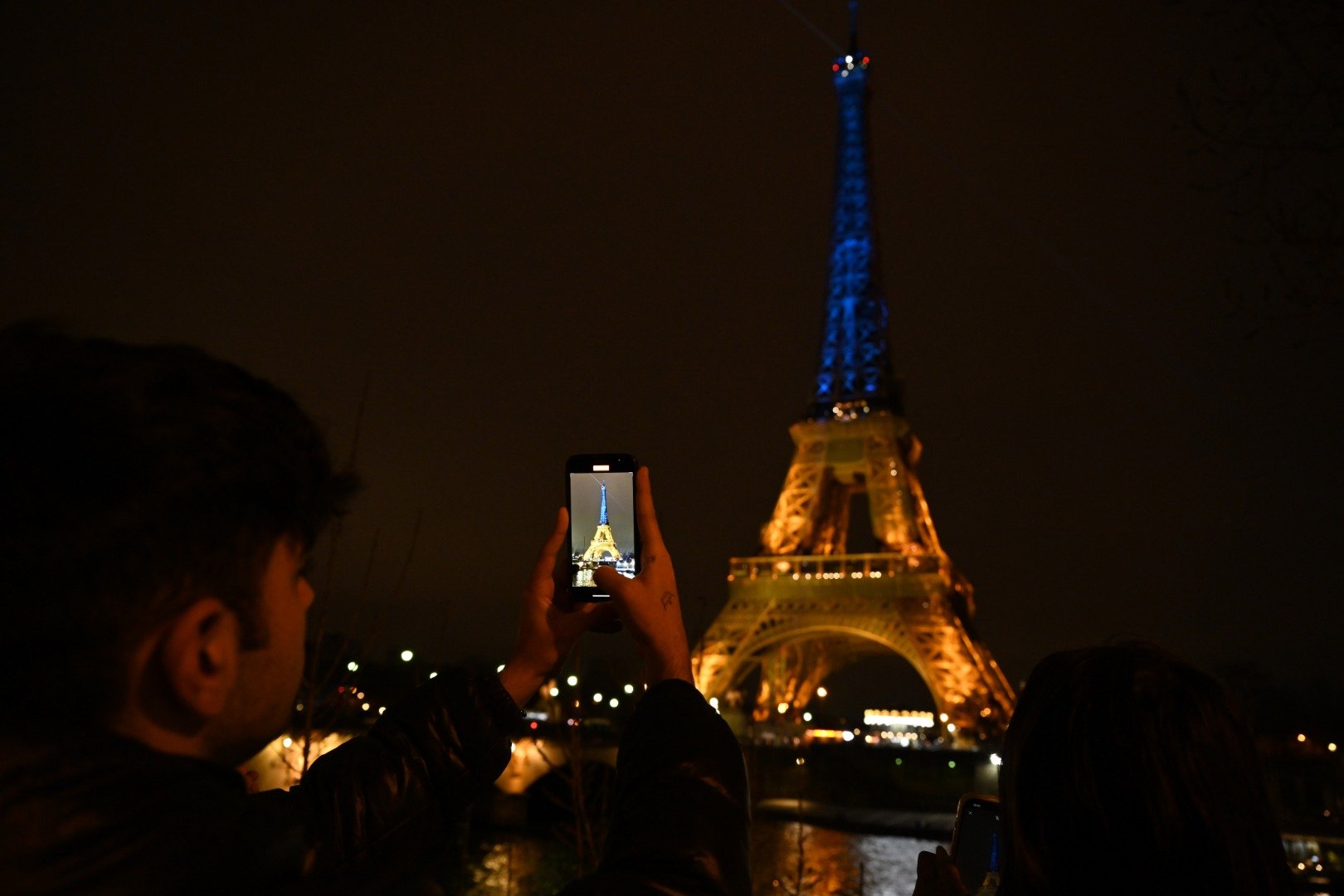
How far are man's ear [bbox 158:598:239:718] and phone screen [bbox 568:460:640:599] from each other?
1029 millimetres

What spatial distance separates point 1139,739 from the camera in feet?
4.35

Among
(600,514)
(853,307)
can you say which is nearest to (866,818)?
(853,307)

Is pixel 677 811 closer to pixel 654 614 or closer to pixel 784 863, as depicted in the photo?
pixel 654 614

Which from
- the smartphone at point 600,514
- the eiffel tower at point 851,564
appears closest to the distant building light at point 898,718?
the eiffel tower at point 851,564

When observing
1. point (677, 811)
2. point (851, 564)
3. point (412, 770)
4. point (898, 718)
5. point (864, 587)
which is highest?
point (677, 811)

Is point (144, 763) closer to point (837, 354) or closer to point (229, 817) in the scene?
point (229, 817)

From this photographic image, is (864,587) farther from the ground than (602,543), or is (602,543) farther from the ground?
(602,543)

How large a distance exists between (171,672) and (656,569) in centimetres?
83

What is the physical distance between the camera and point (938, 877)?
157cm

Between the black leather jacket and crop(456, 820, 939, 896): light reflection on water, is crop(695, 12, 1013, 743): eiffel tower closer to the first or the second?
crop(456, 820, 939, 896): light reflection on water

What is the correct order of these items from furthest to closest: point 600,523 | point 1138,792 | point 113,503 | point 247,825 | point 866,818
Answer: point 866,818 < point 600,523 < point 1138,792 < point 113,503 < point 247,825

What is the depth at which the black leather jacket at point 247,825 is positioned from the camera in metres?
0.73

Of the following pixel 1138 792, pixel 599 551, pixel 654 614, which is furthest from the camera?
pixel 599 551

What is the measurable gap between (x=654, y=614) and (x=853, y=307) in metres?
36.6
